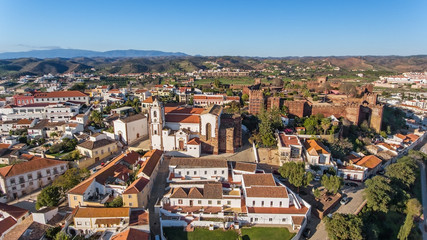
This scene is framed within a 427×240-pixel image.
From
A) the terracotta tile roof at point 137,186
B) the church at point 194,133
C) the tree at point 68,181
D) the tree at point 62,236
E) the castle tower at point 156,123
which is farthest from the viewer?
the castle tower at point 156,123

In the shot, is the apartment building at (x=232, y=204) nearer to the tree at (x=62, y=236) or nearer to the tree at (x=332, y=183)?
the tree at (x=332, y=183)

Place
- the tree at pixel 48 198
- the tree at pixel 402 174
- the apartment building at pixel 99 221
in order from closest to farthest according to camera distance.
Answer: the apartment building at pixel 99 221 < the tree at pixel 48 198 < the tree at pixel 402 174

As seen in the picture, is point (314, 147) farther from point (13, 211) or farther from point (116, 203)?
point (13, 211)

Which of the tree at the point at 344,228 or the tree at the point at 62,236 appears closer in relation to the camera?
the tree at the point at 62,236

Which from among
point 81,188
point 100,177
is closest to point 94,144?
point 100,177

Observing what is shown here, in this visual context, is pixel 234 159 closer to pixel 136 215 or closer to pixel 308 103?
pixel 136 215

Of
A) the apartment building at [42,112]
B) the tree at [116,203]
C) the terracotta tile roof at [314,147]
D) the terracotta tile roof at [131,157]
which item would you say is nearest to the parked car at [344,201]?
the terracotta tile roof at [314,147]
